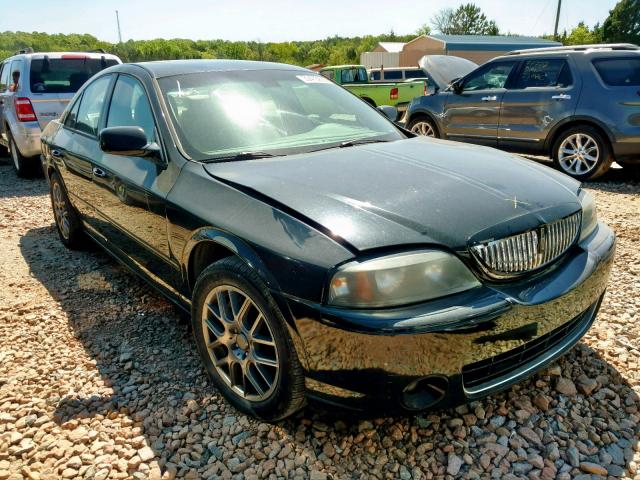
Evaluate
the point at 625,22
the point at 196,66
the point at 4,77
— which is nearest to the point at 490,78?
the point at 196,66

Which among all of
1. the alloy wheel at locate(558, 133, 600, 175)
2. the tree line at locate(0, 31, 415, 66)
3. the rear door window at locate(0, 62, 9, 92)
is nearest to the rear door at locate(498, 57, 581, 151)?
the alloy wheel at locate(558, 133, 600, 175)

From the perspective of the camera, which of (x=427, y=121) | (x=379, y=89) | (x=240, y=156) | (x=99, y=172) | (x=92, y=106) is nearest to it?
(x=240, y=156)

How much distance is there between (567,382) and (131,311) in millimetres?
2597

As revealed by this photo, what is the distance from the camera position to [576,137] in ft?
21.3

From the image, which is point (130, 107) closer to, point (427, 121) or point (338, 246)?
point (338, 246)

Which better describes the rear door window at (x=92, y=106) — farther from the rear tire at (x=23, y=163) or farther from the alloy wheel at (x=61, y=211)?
the rear tire at (x=23, y=163)

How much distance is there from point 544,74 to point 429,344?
645 cm

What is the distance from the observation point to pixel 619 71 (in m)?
6.20

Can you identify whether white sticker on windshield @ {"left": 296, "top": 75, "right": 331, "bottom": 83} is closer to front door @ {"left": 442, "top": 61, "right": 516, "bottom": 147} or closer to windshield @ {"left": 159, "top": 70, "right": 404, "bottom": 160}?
windshield @ {"left": 159, "top": 70, "right": 404, "bottom": 160}

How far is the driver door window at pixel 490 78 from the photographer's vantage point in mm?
7371

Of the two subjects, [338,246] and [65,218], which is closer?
[338,246]

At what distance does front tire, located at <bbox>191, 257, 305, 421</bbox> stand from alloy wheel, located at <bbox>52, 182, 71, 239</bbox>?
8.37ft

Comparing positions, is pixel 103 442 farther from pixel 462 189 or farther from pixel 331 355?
pixel 462 189

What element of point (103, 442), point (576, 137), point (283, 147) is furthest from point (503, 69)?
point (103, 442)
